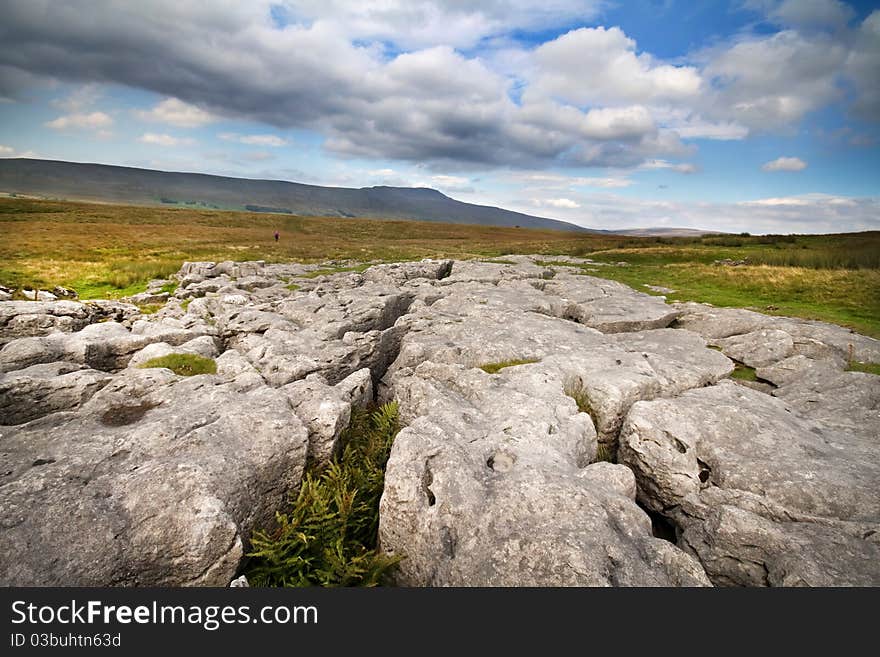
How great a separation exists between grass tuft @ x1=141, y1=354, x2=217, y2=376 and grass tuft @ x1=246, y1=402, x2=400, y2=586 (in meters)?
5.82

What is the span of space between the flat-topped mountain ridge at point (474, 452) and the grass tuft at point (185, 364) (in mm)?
108

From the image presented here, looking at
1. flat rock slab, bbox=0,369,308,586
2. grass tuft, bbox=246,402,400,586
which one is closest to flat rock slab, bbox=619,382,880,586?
grass tuft, bbox=246,402,400,586

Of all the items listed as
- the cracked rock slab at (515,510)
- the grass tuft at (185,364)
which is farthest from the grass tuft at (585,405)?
the grass tuft at (185,364)

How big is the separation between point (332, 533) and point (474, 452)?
10.1 ft

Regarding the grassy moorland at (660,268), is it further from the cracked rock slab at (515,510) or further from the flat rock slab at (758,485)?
the cracked rock slab at (515,510)

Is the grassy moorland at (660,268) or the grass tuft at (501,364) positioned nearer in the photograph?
the grass tuft at (501,364)

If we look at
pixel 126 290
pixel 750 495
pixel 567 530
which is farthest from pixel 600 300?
pixel 126 290

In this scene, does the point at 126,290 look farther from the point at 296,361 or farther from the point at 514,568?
the point at 514,568

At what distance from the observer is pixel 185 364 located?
1233 centimetres

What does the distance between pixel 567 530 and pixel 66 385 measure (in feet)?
40.2

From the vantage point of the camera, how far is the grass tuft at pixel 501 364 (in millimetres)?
12687

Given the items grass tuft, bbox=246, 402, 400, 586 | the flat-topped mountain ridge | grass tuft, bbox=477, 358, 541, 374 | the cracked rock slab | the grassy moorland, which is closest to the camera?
the cracked rock slab

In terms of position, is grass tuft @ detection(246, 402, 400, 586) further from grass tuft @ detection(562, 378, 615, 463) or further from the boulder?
the boulder

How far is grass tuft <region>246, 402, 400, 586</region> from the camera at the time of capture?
6590mm
